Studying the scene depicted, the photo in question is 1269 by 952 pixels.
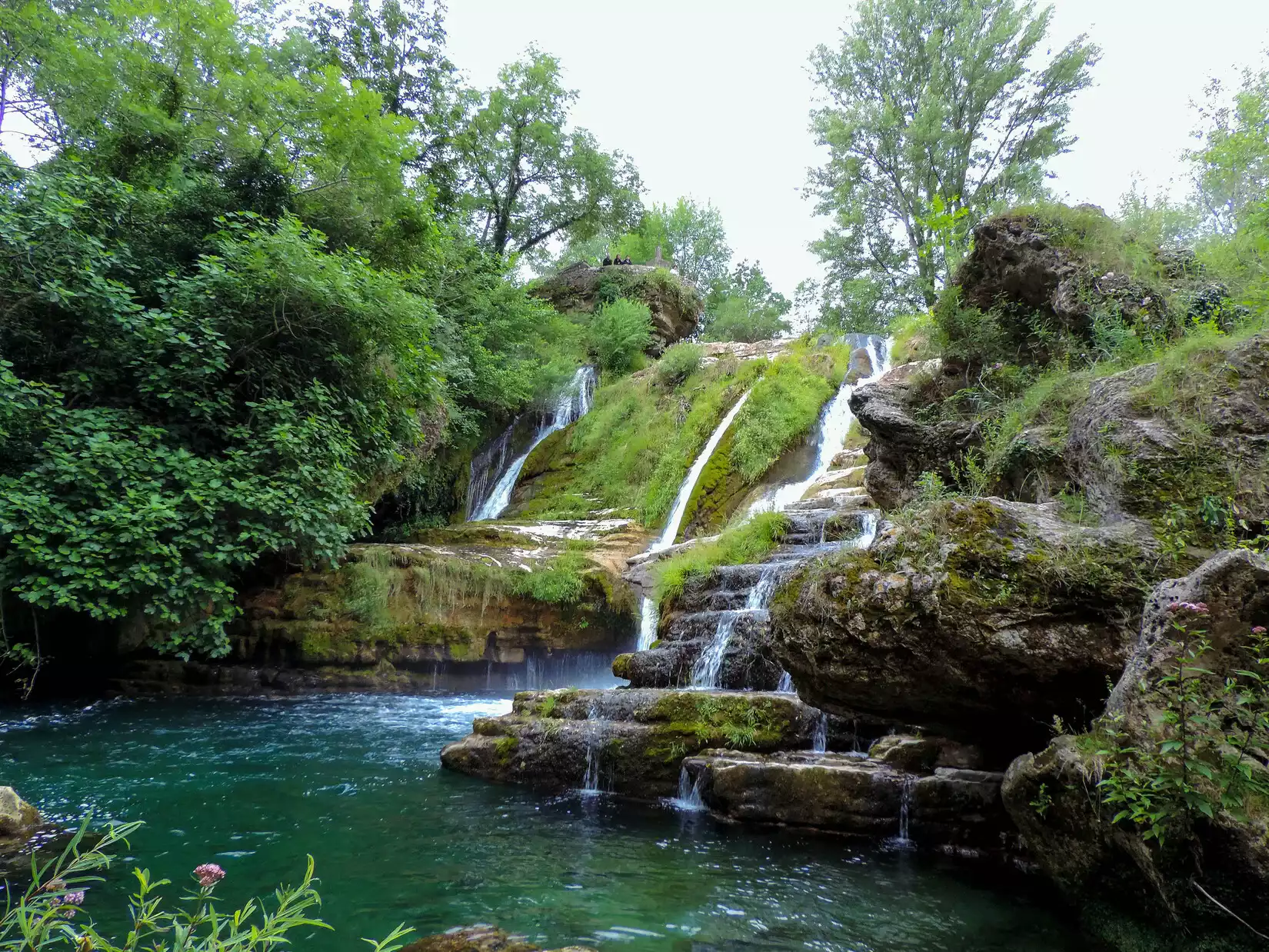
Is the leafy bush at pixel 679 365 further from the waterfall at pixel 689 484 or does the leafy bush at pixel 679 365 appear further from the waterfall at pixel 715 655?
the waterfall at pixel 715 655

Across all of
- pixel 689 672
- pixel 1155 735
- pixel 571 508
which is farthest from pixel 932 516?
pixel 571 508

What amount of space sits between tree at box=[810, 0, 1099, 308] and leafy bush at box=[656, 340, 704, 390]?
602 centimetres

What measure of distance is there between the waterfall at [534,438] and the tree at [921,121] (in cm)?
862

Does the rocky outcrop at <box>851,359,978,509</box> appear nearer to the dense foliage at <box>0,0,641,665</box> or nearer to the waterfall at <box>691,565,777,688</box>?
the waterfall at <box>691,565,777,688</box>

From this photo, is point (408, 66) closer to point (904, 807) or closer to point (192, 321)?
point (192, 321)

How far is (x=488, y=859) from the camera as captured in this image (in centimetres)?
414

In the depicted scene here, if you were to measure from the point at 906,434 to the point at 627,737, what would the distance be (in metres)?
4.96

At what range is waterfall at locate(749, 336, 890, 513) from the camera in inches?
477

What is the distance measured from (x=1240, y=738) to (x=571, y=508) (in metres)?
12.4

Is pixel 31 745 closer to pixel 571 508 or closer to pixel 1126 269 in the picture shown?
pixel 571 508

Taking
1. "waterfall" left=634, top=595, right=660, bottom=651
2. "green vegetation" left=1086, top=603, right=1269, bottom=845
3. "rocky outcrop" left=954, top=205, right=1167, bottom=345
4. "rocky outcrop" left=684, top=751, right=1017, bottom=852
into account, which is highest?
"rocky outcrop" left=954, top=205, right=1167, bottom=345

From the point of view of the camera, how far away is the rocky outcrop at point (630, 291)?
74.5 feet

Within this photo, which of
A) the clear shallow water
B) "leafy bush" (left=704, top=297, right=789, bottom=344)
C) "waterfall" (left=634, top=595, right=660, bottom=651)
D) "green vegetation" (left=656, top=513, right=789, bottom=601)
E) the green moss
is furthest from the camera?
"leafy bush" (left=704, top=297, right=789, bottom=344)

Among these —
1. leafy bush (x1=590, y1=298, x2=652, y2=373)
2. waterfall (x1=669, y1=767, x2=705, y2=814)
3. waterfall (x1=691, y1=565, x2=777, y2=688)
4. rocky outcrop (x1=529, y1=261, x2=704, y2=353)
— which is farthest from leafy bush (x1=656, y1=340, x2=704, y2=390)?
waterfall (x1=669, y1=767, x2=705, y2=814)
